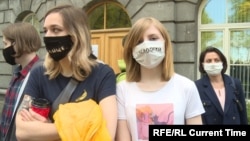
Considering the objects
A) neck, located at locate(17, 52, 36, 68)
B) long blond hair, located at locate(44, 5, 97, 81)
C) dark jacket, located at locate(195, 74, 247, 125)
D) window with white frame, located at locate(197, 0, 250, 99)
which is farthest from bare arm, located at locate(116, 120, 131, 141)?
window with white frame, located at locate(197, 0, 250, 99)

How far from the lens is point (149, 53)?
231 centimetres

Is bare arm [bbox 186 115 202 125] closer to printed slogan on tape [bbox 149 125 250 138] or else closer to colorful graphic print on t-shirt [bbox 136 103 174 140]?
colorful graphic print on t-shirt [bbox 136 103 174 140]

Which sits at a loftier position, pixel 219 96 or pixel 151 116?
pixel 151 116

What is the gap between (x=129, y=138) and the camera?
2281 mm

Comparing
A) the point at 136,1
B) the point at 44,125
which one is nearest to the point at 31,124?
the point at 44,125

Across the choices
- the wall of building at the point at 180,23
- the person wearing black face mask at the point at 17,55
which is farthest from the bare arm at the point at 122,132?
the wall of building at the point at 180,23

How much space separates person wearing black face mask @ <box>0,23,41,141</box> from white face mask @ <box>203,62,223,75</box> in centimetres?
235

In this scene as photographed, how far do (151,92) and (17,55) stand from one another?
65.9 inches

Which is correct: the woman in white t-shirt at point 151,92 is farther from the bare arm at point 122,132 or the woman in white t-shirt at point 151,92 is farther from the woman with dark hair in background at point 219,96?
the woman with dark hair in background at point 219,96

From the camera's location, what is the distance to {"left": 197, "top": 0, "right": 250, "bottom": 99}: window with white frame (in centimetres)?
796

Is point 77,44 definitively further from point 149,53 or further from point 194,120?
point 194,120

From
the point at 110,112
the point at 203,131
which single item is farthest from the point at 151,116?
the point at 203,131

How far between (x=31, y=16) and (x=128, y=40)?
10.3m

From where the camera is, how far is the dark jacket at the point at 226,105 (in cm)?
439
